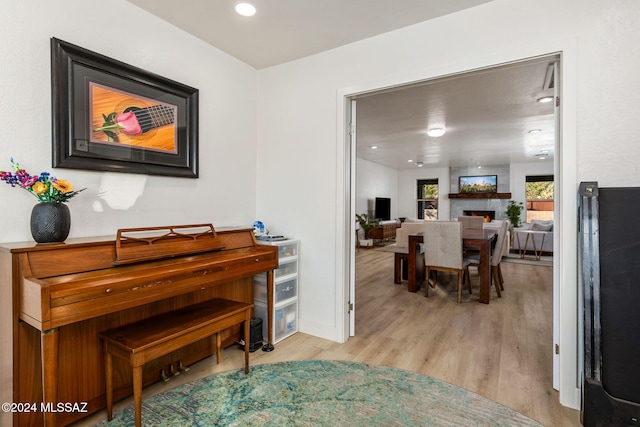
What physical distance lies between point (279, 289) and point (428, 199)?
9609 mm

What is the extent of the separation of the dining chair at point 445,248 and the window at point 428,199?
733cm

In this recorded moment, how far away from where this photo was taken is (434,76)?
7.73 ft

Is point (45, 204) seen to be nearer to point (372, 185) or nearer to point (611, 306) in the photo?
point (611, 306)

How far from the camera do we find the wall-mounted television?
1022 cm

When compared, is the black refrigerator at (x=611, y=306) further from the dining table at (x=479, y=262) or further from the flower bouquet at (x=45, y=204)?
the flower bouquet at (x=45, y=204)

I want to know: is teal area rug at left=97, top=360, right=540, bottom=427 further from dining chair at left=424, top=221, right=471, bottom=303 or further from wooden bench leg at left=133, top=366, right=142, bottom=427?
dining chair at left=424, top=221, right=471, bottom=303

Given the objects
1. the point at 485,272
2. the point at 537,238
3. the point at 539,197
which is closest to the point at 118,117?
the point at 485,272

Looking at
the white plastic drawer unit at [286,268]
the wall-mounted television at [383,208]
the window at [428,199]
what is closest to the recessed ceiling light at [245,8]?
the white plastic drawer unit at [286,268]

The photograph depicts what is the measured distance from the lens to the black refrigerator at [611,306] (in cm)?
158

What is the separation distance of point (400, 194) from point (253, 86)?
9.38m

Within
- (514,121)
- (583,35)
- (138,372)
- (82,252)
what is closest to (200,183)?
(82,252)

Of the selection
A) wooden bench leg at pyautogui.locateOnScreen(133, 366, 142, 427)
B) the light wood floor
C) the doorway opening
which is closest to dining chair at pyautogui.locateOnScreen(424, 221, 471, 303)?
the light wood floor

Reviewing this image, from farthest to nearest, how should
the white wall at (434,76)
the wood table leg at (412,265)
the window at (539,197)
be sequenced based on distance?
the window at (539,197) < the wood table leg at (412,265) < the white wall at (434,76)

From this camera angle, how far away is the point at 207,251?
2.24 metres
